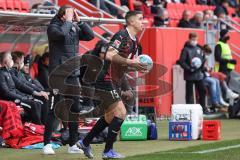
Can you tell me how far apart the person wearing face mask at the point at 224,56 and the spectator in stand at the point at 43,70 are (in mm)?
6558

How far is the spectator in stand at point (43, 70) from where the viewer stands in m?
17.0

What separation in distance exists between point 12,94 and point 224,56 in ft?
29.6

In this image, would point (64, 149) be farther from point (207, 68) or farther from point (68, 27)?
point (207, 68)

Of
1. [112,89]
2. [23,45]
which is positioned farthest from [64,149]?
[23,45]

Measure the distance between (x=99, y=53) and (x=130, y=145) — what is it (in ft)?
8.91

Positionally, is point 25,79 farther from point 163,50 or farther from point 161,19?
point 161,19

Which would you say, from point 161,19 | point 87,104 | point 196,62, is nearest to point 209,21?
point 161,19

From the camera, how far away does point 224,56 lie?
2256 centimetres

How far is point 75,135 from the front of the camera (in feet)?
41.5

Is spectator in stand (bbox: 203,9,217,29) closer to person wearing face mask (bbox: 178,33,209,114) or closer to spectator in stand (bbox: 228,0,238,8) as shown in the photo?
person wearing face mask (bbox: 178,33,209,114)

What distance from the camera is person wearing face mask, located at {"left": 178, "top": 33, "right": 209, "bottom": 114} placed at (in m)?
20.9

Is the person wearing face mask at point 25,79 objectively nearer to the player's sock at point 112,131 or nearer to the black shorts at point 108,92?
the black shorts at point 108,92

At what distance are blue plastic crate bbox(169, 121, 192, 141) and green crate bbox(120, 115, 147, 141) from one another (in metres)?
0.46

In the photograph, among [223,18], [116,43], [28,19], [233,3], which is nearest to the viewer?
[116,43]
